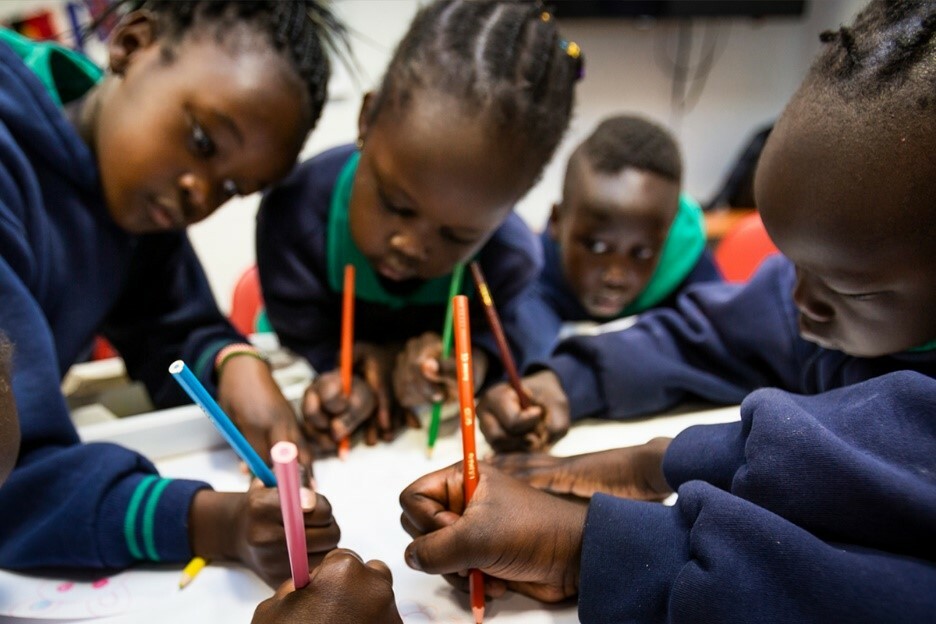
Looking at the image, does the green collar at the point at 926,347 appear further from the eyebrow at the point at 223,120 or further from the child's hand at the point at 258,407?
the eyebrow at the point at 223,120

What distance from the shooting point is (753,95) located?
1.91 m

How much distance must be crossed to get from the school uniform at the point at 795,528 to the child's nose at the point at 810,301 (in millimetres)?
119

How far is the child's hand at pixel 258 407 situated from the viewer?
0.50 meters

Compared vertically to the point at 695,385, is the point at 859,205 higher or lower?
higher

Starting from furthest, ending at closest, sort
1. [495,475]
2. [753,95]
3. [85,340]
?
[753,95] → [85,340] → [495,475]

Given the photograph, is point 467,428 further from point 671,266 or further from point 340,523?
point 671,266

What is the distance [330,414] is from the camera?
532 mm

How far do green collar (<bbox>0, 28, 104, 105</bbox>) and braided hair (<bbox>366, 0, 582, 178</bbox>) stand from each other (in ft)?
0.97

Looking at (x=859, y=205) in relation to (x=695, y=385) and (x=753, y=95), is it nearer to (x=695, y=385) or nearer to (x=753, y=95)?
(x=695, y=385)

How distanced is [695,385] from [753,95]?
164cm

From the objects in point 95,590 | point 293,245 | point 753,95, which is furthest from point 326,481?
point 753,95

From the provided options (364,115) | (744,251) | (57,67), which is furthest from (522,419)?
(744,251)

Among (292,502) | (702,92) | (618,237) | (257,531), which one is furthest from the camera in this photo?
(702,92)

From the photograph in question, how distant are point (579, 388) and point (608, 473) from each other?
137 millimetres
